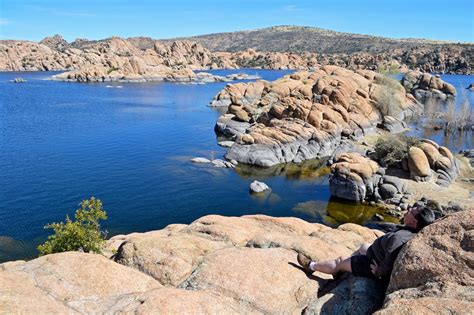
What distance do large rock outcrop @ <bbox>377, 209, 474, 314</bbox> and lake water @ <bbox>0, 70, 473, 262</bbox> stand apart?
72.1ft

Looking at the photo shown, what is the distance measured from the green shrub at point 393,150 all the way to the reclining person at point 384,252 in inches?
1183

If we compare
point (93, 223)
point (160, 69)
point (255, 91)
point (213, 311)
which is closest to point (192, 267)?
point (213, 311)

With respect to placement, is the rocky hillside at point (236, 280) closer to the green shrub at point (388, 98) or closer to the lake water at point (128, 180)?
the lake water at point (128, 180)

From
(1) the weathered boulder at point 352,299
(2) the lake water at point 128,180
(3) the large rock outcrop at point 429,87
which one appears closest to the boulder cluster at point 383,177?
(2) the lake water at point 128,180

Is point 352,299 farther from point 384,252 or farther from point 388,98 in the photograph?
point 388,98

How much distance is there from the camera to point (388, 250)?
9000 millimetres

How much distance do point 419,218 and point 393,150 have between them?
30.6 metres

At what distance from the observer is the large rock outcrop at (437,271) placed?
663 cm

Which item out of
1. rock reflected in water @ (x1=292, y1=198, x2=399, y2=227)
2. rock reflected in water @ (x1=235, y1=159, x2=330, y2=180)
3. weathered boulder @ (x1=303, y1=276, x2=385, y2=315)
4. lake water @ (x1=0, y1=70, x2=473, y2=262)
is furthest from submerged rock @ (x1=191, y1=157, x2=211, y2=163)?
weathered boulder @ (x1=303, y1=276, x2=385, y2=315)

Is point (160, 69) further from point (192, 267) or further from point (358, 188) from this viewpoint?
point (192, 267)

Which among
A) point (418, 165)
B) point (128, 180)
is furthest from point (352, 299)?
point (128, 180)

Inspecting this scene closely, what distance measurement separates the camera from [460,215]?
838cm

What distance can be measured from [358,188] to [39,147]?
36.5 meters

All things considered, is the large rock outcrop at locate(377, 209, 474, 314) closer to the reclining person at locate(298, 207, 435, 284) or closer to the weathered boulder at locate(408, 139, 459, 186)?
the reclining person at locate(298, 207, 435, 284)
